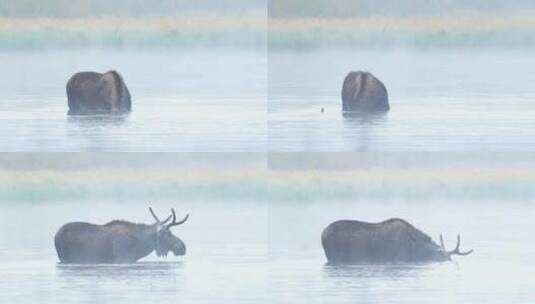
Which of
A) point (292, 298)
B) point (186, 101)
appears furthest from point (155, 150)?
point (292, 298)

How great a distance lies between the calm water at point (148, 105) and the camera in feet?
19.1

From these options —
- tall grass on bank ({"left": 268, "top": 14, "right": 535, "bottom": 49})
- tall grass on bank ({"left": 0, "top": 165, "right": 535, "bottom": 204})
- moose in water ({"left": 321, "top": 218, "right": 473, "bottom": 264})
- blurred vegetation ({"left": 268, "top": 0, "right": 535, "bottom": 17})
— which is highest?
blurred vegetation ({"left": 268, "top": 0, "right": 535, "bottom": 17})

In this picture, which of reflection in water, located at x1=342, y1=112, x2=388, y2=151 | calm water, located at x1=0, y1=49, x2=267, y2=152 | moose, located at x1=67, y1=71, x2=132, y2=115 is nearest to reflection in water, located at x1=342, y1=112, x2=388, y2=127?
reflection in water, located at x1=342, y1=112, x2=388, y2=151

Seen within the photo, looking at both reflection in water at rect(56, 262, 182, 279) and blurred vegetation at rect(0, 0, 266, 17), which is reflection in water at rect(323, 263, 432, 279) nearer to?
reflection in water at rect(56, 262, 182, 279)

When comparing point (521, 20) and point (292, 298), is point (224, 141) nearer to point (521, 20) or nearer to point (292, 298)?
point (292, 298)

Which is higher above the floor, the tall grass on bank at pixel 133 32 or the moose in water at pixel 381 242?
the tall grass on bank at pixel 133 32

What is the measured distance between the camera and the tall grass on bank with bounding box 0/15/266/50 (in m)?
5.84

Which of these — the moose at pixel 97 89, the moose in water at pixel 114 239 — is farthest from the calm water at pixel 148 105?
the moose in water at pixel 114 239

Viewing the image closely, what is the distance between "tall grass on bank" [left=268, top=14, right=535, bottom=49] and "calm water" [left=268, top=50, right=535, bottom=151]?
35 mm

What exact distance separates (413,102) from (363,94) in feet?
0.57

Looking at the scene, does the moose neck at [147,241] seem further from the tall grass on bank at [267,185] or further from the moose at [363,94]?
the moose at [363,94]

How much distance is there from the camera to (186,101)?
19.2 ft

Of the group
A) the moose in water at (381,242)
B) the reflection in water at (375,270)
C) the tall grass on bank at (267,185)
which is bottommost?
the reflection in water at (375,270)

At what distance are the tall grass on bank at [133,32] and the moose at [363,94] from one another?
335 mm
